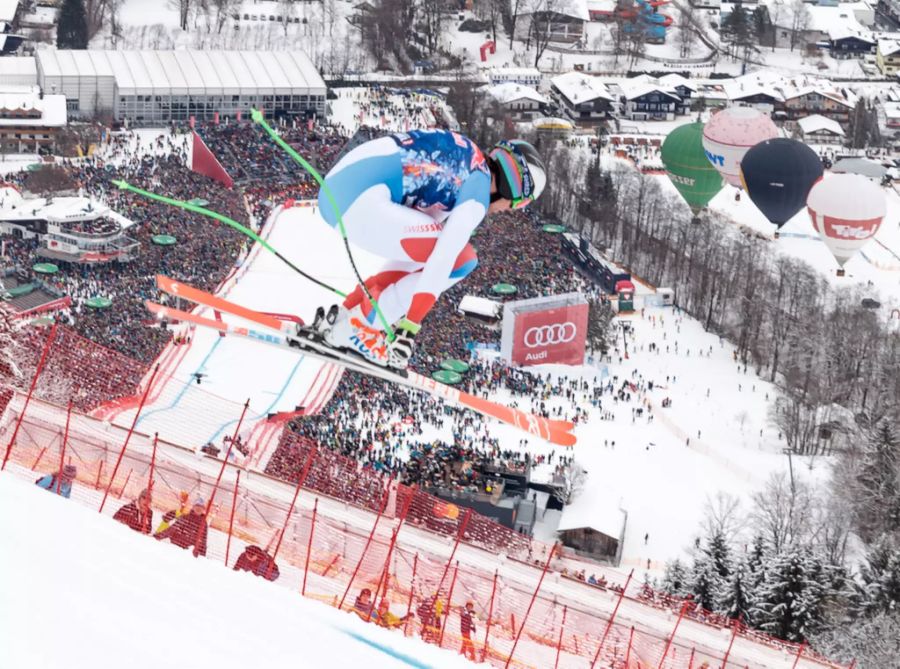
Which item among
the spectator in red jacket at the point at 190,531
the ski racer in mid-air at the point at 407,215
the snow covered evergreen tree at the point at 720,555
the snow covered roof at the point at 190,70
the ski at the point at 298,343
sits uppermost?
the ski racer in mid-air at the point at 407,215

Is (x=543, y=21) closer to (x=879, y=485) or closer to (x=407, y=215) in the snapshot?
(x=879, y=485)

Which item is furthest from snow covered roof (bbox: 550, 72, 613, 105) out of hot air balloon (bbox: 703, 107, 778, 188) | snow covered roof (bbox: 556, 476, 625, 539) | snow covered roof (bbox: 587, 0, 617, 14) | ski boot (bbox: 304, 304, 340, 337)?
ski boot (bbox: 304, 304, 340, 337)

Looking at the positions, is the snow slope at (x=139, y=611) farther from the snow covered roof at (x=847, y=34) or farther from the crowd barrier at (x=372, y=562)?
the snow covered roof at (x=847, y=34)

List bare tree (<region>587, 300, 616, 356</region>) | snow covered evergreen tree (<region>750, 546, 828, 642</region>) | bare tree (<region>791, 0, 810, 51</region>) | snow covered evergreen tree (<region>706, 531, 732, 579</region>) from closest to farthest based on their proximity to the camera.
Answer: snow covered evergreen tree (<region>750, 546, 828, 642</region>)
snow covered evergreen tree (<region>706, 531, 732, 579</region>)
bare tree (<region>587, 300, 616, 356</region>)
bare tree (<region>791, 0, 810, 51</region>)

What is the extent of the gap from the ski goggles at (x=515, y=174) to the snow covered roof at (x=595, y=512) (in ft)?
39.1

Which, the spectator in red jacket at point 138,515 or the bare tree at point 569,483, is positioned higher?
the spectator in red jacket at point 138,515

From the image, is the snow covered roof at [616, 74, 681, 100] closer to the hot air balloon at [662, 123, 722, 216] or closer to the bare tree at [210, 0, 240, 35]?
the bare tree at [210, 0, 240, 35]

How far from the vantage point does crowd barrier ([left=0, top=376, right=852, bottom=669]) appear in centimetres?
1798

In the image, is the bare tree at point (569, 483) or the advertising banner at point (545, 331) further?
the advertising banner at point (545, 331)

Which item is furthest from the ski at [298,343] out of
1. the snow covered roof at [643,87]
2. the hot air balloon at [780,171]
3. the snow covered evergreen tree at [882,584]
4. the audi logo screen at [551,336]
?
the snow covered roof at [643,87]

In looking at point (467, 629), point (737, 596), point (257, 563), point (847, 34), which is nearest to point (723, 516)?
point (737, 596)

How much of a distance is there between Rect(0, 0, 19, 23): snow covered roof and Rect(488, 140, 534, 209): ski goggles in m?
53.0

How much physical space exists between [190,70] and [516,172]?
133 feet

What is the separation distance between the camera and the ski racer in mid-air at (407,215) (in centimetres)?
1692
